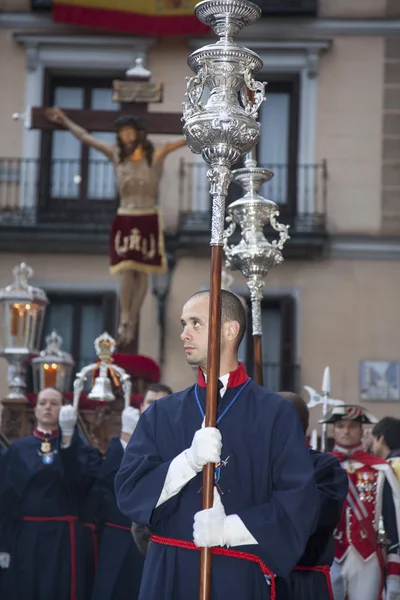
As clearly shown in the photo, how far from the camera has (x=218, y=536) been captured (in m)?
3.77

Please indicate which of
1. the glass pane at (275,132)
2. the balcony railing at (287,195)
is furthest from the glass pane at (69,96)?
the glass pane at (275,132)

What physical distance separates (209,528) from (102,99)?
1358 cm

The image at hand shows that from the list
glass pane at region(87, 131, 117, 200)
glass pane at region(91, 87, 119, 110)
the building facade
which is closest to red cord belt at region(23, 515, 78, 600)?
the building facade

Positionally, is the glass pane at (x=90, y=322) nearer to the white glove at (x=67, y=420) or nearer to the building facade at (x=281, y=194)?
the building facade at (x=281, y=194)

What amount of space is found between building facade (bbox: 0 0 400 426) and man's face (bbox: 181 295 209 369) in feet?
36.8

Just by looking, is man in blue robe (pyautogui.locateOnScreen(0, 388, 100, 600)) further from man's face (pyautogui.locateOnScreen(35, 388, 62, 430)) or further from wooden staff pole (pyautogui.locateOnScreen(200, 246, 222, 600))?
wooden staff pole (pyautogui.locateOnScreen(200, 246, 222, 600))

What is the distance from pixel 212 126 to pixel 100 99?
1275 centimetres

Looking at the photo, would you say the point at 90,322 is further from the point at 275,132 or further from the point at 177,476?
the point at 177,476

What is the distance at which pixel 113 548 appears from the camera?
25.5 feet

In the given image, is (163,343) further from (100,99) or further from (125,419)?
(125,419)

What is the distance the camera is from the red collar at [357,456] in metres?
6.97

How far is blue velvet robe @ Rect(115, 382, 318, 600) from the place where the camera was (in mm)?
3871

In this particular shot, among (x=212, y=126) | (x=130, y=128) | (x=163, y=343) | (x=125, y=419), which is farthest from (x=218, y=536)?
(x=163, y=343)

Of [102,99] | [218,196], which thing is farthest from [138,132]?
[218,196]
